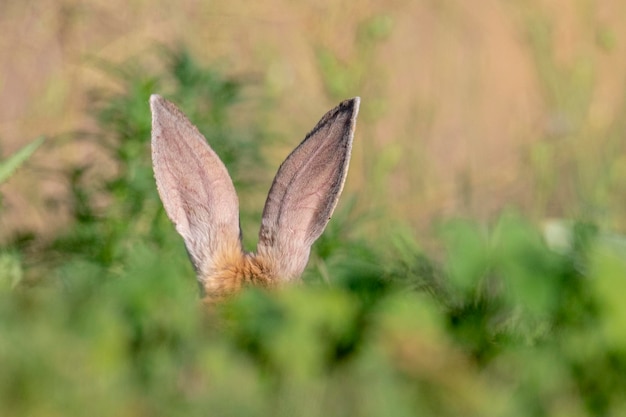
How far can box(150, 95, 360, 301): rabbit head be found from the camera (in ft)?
12.0

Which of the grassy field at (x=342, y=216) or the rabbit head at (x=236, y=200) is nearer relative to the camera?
the grassy field at (x=342, y=216)

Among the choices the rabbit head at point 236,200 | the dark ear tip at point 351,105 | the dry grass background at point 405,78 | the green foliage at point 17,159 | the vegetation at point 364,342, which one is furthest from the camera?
the dry grass background at point 405,78

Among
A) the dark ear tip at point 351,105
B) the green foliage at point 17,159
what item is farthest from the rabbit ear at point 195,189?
the green foliage at point 17,159

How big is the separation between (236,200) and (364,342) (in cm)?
207

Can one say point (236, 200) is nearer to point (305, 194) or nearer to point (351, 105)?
point (305, 194)

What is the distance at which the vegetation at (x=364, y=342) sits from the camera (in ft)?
4.90

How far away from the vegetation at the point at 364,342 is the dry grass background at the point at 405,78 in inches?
134

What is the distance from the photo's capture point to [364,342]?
1704 millimetres

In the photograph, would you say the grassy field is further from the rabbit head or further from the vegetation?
the rabbit head

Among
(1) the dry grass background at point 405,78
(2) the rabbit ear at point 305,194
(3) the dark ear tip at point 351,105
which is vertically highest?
(3) the dark ear tip at point 351,105

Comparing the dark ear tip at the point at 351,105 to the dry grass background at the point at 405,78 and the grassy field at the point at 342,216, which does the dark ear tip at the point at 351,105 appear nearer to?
the grassy field at the point at 342,216

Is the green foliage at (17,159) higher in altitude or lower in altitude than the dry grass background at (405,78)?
higher

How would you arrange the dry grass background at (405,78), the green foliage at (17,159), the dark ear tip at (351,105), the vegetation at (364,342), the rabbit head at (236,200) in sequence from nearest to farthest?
the vegetation at (364,342)
the green foliage at (17,159)
the dark ear tip at (351,105)
the rabbit head at (236,200)
the dry grass background at (405,78)

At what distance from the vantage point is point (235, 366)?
5.26 ft
